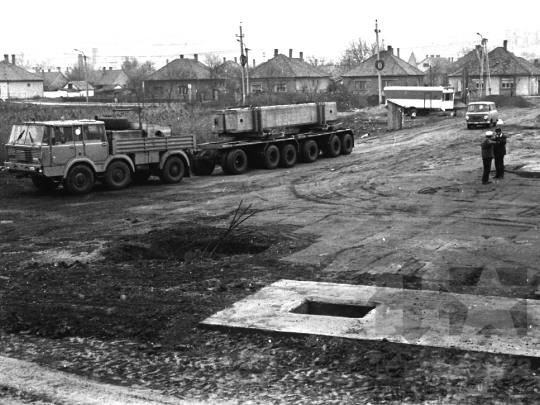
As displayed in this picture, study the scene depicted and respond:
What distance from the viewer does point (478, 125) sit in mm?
41094

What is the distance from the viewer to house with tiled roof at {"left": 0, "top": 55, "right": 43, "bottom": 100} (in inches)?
3797

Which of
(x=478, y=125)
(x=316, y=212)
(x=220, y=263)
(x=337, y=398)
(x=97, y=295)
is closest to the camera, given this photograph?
(x=337, y=398)

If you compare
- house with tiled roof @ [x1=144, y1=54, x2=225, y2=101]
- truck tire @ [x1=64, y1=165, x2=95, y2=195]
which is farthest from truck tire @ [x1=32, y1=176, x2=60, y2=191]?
house with tiled roof @ [x1=144, y1=54, x2=225, y2=101]

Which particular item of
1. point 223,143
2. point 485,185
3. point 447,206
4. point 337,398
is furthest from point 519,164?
point 337,398

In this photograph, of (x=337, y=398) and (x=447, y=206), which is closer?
(x=337, y=398)

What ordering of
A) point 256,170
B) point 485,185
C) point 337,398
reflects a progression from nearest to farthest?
point 337,398
point 485,185
point 256,170

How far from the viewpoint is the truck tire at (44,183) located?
24489 millimetres

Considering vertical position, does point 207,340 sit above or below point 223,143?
below

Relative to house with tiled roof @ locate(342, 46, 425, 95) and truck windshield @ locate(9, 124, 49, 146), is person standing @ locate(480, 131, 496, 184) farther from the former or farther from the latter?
house with tiled roof @ locate(342, 46, 425, 95)

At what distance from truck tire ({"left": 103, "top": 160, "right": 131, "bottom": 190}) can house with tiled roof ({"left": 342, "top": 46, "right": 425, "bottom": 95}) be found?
6128cm

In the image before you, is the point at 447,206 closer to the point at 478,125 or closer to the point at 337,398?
the point at 337,398

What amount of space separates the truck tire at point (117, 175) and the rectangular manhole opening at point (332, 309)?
1429 cm

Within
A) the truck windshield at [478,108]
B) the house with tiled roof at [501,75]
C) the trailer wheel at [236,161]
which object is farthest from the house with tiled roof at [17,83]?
the trailer wheel at [236,161]

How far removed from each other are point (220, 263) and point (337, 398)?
21.8 feet
